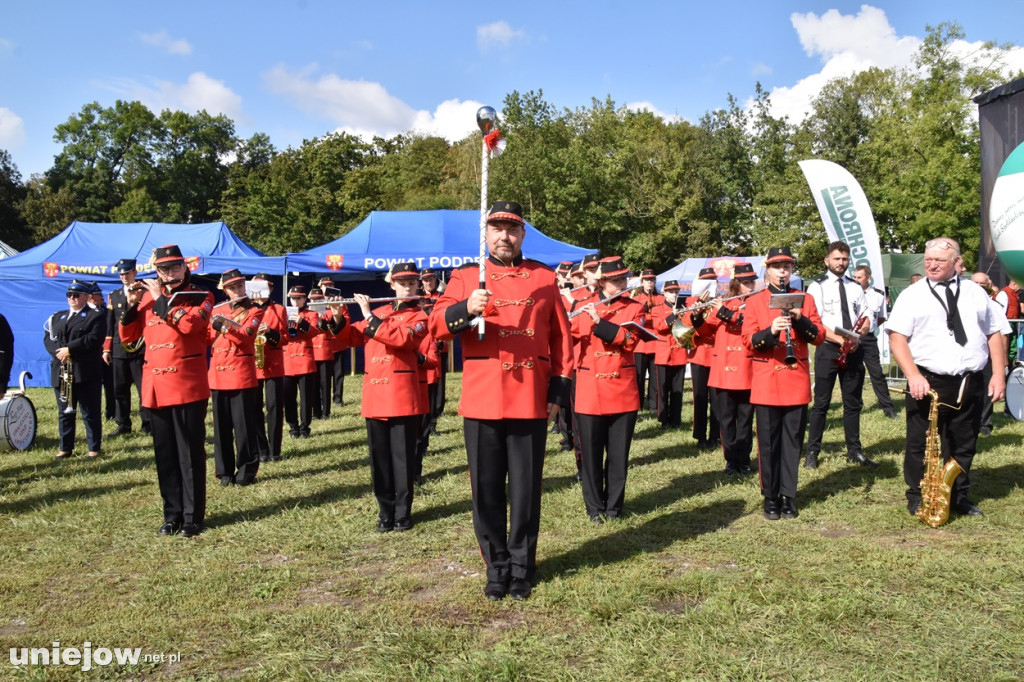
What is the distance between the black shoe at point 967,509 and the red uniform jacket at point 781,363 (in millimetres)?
1459

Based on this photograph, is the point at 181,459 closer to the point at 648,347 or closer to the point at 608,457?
the point at 608,457

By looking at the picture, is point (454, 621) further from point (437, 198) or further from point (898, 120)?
point (898, 120)

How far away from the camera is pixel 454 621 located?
168 inches

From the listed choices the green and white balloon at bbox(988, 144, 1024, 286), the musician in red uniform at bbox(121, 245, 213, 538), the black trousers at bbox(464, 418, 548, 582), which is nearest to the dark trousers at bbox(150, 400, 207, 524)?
the musician in red uniform at bbox(121, 245, 213, 538)

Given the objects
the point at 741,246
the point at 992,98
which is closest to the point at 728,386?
the point at 992,98

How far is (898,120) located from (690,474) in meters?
35.5

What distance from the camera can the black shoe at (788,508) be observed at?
20.5ft

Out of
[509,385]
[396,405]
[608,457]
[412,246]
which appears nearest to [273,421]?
[396,405]

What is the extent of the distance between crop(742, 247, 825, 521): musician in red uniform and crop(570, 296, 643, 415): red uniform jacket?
1026 mm

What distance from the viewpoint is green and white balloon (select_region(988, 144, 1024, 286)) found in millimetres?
6684

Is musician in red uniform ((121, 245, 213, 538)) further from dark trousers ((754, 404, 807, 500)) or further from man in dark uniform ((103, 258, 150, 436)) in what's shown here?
man in dark uniform ((103, 258, 150, 436))

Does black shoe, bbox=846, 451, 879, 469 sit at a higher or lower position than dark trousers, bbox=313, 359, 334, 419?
lower

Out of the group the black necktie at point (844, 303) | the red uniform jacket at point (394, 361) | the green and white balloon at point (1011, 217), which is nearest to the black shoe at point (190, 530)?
the red uniform jacket at point (394, 361)

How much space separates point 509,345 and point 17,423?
8119mm
